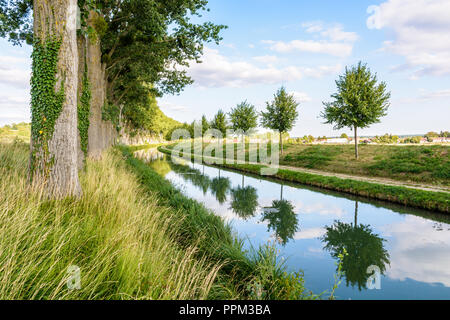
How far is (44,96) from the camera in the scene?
15.7 feet

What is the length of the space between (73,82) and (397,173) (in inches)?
719

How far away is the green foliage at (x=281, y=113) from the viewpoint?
1072 inches

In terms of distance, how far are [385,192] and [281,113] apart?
16445 mm

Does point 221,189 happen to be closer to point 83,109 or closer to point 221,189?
point 221,189

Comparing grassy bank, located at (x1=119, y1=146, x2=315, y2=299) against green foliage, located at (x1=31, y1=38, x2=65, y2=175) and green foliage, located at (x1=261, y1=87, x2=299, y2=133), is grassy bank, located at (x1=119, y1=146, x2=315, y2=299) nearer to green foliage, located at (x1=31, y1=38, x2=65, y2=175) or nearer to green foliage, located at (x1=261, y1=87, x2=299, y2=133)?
green foliage, located at (x1=31, y1=38, x2=65, y2=175)

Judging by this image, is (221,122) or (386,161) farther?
(221,122)

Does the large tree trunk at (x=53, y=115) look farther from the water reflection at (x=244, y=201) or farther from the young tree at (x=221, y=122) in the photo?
the young tree at (x=221, y=122)

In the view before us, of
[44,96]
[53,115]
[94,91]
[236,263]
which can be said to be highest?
[94,91]

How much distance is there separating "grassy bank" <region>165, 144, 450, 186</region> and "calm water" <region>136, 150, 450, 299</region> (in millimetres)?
5378

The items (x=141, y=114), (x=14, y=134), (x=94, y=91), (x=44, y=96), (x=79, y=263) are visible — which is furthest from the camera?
(x=141, y=114)

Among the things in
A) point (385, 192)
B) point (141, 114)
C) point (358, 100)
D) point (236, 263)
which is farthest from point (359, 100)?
point (141, 114)

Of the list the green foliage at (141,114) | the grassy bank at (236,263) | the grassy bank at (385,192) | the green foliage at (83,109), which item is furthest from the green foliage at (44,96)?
the green foliage at (141,114)
